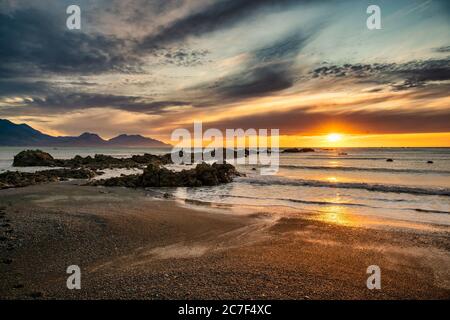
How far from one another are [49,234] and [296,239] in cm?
834

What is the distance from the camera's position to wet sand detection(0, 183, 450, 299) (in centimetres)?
598

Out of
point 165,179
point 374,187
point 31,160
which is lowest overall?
point 374,187

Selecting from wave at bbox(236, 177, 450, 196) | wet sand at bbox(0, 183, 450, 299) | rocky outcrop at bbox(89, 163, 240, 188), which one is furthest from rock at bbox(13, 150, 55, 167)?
wet sand at bbox(0, 183, 450, 299)

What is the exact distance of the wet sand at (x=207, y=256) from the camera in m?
5.98

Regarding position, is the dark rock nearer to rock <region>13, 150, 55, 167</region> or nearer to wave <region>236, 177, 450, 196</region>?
wave <region>236, 177, 450, 196</region>

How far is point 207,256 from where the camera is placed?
26.2ft

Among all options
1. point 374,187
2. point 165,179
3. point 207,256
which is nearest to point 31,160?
point 165,179

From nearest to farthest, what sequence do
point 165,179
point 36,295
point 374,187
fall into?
point 36,295 → point 374,187 → point 165,179

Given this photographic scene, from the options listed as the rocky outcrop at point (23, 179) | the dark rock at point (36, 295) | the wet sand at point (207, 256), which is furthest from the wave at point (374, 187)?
the dark rock at point (36, 295)

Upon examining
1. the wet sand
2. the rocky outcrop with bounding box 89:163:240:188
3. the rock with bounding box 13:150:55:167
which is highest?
the rock with bounding box 13:150:55:167

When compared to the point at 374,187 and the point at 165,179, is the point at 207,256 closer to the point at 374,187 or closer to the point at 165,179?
the point at 165,179
